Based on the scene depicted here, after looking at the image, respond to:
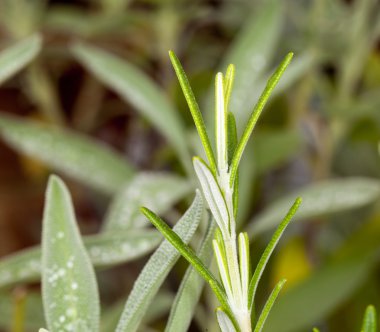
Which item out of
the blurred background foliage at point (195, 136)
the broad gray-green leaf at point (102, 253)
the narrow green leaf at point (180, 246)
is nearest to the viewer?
the narrow green leaf at point (180, 246)

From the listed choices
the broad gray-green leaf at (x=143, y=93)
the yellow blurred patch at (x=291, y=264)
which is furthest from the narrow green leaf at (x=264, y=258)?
the yellow blurred patch at (x=291, y=264)

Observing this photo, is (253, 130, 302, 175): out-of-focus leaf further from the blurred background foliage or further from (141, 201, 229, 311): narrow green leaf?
(141, 201, 229, 311): narrow green leaf

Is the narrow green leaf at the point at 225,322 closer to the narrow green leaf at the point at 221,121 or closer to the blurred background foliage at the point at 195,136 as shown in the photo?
the narrow green leaf at the point at 221,121

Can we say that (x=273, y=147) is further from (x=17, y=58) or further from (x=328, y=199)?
(x=17, y=58)

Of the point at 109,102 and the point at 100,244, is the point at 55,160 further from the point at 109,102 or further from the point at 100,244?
the point at 109,102

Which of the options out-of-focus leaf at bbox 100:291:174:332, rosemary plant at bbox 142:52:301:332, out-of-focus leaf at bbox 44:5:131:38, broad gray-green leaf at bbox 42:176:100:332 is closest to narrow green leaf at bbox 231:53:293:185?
rosemary plant at bbox 142:52:301:332

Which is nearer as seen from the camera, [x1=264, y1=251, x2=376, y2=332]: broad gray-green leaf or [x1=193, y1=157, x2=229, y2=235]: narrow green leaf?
[x1=193, y1=157, x2=229, y2=235]: narrow green leaf

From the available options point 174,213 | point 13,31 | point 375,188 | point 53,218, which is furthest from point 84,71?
point 53,218
